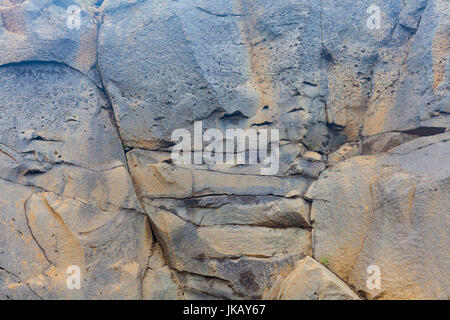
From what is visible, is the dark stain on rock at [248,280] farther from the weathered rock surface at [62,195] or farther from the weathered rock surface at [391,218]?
the weathered rock surface at [62,195]

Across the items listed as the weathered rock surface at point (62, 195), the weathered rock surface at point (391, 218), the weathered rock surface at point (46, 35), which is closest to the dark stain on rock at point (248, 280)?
the weathered rock surface at point (391, 218)

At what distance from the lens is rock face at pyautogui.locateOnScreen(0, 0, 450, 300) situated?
12.7 ft

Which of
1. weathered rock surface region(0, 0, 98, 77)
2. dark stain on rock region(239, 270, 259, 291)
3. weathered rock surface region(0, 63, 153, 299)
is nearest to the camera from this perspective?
weathered rock surface region(0, 63, 153, 299)

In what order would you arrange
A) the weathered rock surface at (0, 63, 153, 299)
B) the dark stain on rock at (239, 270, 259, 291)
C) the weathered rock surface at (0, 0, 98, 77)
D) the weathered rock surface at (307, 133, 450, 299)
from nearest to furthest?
the weathered rock surface at (307, 133, 450, 299) → the weathered rock surface at (0, 63, 153, 299) → the dark stain on rock at (239, 270, 259, 291) → the weathered rock surface at (0, 0, 98, 77)

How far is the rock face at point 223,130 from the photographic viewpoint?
3.87 meters

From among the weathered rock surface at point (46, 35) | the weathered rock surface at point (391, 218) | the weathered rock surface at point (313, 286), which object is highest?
the weathered rock surface at point (46, 35)

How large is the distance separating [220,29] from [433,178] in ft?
9.07

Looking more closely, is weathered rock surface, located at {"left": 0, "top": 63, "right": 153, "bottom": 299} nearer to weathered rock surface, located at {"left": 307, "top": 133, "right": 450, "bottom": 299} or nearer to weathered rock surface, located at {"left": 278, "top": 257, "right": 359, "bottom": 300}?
weathered rock surface, located at {"left": 278, "top": 257, "right": 359, "bottom": 300}

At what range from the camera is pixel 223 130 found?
4477 millimetres

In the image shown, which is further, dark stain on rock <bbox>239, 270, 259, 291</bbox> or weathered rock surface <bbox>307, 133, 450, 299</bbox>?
dark stain on rock <bbox>239, 270, 259, 291</bbox>

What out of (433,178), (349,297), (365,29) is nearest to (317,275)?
(349,297)

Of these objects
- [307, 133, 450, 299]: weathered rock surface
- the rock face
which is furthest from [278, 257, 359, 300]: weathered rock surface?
[307, 133, 450, 299]: weathered rock surface

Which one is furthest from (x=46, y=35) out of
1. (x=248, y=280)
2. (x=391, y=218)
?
(x=391, y=218)

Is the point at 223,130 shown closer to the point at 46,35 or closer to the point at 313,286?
the point at 313,286
